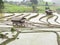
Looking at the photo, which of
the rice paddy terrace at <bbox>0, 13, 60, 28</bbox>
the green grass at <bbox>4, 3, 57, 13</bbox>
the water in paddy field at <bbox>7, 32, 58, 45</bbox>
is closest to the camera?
the water in paddy field at <bbox>7, 32, 58, 45</bbox>

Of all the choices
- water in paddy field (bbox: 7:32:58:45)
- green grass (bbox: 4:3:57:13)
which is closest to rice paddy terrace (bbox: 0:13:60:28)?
water in paddy field (bbox: 7:32:58:45)

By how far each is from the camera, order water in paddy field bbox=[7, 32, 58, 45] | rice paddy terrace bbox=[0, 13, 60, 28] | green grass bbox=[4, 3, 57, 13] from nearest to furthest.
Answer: water in paddy field bbox=[7, 32, 58, 45], rice paddy terrace bbox=[0, 13, 60, 28], green grass bbox=[4, 3, 57, 13]

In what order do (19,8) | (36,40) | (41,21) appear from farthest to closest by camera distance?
(19,8) < (41,21) < (36,40)

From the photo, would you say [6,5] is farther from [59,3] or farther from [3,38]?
[3,38]

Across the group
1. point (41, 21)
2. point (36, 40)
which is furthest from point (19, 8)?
point (36, 40)

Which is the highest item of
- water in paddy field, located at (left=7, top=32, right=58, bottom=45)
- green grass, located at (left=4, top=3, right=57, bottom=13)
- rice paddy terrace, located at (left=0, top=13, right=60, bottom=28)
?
water in paddy field, located at (left=7, top=32, right=58, bottom=45)

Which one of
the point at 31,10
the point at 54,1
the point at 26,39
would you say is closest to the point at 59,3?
the point at 54,1

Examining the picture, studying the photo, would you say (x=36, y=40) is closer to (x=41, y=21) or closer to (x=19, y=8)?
(x=41, y=21)

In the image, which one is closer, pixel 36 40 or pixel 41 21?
pixel 36 40

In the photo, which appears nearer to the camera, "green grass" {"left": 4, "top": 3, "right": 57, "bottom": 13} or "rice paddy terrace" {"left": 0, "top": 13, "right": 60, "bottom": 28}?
"rice paddy terrace" {"left": 0, "top": 13, "right": 60, "bottom": 28}

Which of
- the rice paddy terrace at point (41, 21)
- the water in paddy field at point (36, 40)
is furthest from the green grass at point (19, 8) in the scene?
the water in paddy field at point (36, 40)

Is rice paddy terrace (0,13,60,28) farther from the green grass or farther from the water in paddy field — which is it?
the green grass
